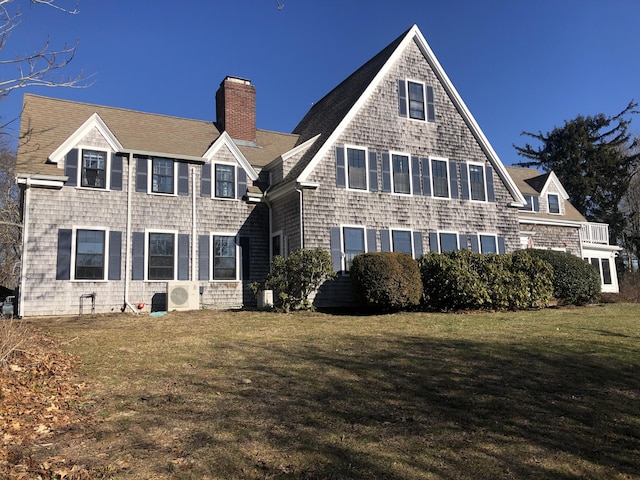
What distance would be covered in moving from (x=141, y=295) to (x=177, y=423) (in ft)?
39.0

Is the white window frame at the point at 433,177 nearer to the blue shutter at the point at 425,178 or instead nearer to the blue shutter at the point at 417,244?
the blue shutter at the point at 425,178

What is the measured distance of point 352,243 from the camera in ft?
56.7

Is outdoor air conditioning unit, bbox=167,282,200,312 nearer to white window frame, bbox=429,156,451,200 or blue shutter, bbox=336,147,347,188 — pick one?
blue shutter, bbox=336,147,347,188

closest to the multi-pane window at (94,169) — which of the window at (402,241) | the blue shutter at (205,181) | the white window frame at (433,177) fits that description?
the blue shutter at (205,181)

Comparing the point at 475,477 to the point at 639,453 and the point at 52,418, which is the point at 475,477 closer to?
the point at 639,453

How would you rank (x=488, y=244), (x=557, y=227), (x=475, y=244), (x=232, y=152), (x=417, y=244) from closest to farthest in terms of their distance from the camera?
(x=232, y=152), (x=417, y=244), (x=475, y=244), (x=488, y=244), (x=557, y=227)

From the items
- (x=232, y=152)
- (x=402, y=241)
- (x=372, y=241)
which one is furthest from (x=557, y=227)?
(x=232, y=152)

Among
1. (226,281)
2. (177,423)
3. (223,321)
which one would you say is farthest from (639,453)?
(226,281)

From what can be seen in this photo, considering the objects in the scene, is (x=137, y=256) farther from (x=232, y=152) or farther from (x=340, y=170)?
(x=340, y=170)

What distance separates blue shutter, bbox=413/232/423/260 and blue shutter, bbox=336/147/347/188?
3416 millimetres

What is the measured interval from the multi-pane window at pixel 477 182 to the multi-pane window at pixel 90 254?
1408 cm

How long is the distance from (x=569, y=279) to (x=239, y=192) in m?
12.3

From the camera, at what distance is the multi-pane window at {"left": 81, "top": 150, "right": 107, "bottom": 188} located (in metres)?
16.0

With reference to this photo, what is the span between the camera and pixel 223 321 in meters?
13.1
